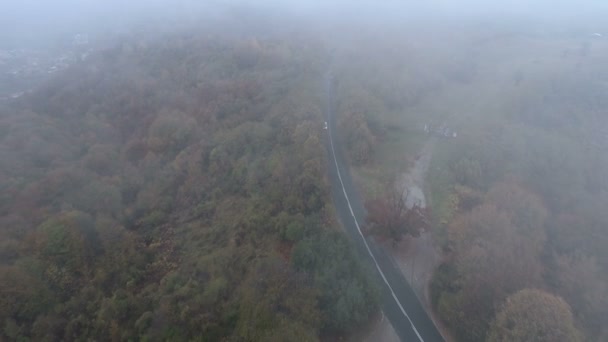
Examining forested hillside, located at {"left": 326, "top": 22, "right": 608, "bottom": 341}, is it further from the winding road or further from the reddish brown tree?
the reddish brown tree

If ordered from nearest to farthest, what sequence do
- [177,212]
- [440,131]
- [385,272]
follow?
[385,272]
[177,212]
[440,131]

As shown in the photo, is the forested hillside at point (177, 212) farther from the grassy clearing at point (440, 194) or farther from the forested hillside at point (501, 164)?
the grassy clearing at point (440, 194)

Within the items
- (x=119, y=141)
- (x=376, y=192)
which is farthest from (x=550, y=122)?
(x=119, y=141)

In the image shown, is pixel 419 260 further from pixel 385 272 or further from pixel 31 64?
pixel 31 64

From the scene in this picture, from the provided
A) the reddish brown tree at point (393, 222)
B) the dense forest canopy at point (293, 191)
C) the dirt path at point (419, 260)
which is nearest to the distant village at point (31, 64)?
the dense forest canopy at point (293, 191)

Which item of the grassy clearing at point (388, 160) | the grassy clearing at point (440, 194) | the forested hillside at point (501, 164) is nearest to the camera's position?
the forested hillside at point (501, 164)

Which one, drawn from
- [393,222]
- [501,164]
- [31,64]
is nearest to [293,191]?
[393,222]

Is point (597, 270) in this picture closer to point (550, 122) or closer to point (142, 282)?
point (550, 122)
